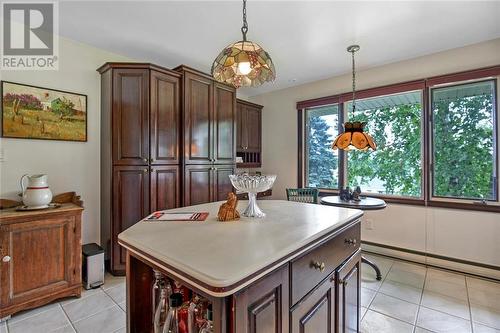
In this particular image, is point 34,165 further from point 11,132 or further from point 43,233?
point 43,233

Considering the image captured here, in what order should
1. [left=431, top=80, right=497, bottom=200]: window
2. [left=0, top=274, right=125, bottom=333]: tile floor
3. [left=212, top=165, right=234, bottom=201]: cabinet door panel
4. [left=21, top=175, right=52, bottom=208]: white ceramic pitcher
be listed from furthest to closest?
[left=212, top=165, right=234, bottom=201]: cabinet door panel < [left=431, top=80, right=497, bottom=200]: window < [left=21, top=175, right=52, bottom=208]: white ceramic pitcher < [left=0, top=274, right=125, bottom=333]: tile floor

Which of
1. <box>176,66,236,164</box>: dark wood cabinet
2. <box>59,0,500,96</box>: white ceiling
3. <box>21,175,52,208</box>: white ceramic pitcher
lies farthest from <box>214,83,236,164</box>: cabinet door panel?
<box>21,175,52,208</box>: white ceramic pitcher

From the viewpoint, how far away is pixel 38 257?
1984 millimetres

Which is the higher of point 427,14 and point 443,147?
point 427,14

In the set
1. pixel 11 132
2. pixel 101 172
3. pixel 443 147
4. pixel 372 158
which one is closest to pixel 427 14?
pixel 443 147

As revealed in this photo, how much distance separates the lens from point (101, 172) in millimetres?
2832

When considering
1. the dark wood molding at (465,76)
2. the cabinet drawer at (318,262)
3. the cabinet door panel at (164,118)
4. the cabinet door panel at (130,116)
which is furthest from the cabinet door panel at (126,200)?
the dark wood molding at (465,76)

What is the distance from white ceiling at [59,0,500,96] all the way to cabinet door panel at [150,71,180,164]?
0.44 m

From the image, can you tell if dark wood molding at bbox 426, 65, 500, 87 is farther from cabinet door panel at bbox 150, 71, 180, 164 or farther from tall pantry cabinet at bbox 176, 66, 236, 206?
cabinet door panel at bbox 150, 71, 180, 164

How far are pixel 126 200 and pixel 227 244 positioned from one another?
2.11 metres

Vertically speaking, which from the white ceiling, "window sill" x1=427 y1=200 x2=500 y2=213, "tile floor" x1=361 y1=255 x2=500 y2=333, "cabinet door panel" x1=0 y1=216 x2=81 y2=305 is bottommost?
"tile floor" x1=361 y1=255 x2=500 y2=333

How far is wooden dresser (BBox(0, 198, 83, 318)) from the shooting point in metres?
1.84

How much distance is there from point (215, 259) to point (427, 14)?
284cm

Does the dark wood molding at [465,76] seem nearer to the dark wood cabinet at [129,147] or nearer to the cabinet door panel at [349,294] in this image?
the cabinet door panel at [349,294]
